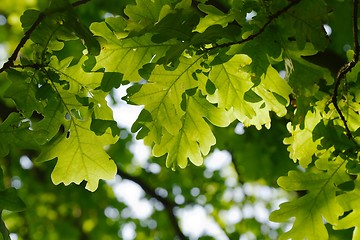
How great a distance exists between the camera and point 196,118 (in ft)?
6.54

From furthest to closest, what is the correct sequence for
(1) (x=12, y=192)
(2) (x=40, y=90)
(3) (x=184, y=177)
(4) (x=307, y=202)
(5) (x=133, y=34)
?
(3) (x=184, y=177) → (4) (x=307, y=202) → (1) (x=12, y=192) → (2) (x=40, y=90) → (5) (x=133, y=34)

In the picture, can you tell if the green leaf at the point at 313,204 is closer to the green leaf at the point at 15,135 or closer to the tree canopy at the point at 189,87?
the tree canopy at the point at 189,87

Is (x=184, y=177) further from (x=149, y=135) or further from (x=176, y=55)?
(x=176, y=55)

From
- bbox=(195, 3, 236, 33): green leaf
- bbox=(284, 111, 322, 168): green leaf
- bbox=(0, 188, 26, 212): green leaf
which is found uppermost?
bbox=(195, 3, 236, 33): green leaf

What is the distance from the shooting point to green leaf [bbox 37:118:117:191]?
205cm

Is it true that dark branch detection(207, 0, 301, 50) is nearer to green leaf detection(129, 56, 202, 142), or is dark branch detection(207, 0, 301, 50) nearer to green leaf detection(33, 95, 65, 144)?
green leaf detection(129, 56, 202, 142)

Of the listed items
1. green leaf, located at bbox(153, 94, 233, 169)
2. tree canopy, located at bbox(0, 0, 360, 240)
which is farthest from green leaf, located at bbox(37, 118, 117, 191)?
green leaf, located at bbox(153, 94, 233, 169)

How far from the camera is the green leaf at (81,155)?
205 centimetres

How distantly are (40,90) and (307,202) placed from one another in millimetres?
979

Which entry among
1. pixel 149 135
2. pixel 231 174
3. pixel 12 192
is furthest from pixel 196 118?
pixel 231 174

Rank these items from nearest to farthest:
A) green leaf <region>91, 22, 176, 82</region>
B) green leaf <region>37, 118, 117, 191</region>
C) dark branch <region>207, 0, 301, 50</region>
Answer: dark branch <region>207, 0, 301, 50</region>, green leaf <region>91, 22, 176, 82</region>, green leaf <region>37, 118, 117, 191</region>

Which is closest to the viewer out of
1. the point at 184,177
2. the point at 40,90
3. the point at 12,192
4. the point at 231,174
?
the point at 40,90

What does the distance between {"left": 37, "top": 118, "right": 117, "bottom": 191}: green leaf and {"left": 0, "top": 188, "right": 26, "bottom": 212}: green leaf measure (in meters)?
0.20

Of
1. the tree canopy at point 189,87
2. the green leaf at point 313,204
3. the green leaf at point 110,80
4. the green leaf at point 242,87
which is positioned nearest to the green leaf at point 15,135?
the tree canopy at point 189,87
